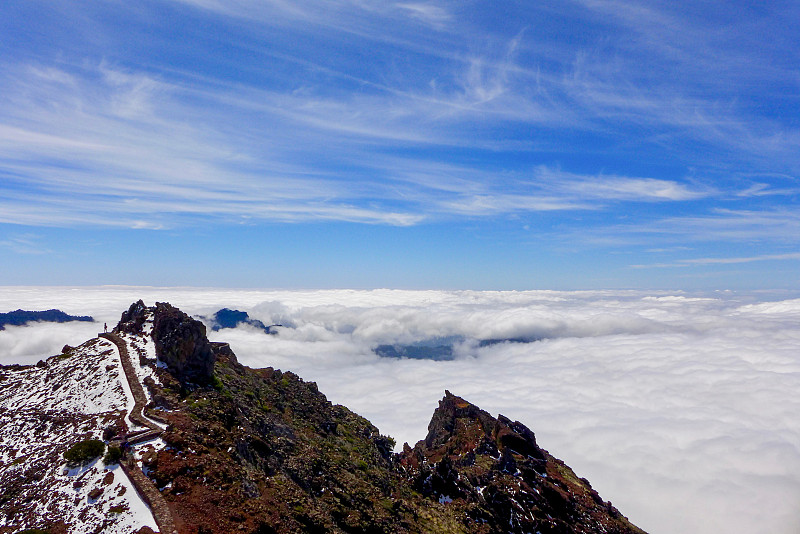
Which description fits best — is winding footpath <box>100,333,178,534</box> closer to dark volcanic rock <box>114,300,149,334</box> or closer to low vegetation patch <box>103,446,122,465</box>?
low vegetation patch <box>103,446,122,465</box>

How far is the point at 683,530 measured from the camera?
146 m

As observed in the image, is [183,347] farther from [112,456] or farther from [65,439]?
[112,456]

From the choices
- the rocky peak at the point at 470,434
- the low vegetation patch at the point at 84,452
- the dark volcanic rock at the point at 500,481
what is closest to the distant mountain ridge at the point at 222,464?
the dark volcanic rock at the point at 500,481

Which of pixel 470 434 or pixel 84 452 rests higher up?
pixel 84 452

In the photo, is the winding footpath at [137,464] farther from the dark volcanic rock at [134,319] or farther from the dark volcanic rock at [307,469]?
the dark volcanic rock at [134,319]

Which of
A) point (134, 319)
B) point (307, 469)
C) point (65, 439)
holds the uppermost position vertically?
point (134, 319)

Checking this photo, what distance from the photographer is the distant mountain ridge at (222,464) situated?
24.7 metres

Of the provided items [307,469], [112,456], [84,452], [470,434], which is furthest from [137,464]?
[470,434]

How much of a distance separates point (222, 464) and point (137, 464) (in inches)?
206

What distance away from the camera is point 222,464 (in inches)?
1109

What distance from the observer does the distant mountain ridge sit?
81.0 feet

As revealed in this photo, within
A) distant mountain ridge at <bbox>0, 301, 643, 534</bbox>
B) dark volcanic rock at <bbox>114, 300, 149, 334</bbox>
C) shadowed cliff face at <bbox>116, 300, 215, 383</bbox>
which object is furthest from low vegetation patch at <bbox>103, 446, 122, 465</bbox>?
dark volcanic rock at <bbox>114, 300, 149, 334</bbox>

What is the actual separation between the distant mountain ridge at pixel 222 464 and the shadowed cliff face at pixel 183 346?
151 millimetres

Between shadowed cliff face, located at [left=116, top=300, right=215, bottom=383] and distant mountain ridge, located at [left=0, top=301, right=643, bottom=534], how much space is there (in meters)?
0.15
